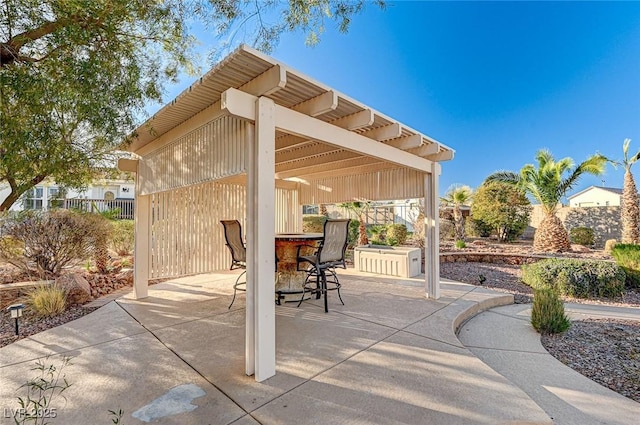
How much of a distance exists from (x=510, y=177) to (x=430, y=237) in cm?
1004

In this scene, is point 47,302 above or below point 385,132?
below

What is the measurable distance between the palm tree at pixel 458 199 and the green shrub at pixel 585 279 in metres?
6.40

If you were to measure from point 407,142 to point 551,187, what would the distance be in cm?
937

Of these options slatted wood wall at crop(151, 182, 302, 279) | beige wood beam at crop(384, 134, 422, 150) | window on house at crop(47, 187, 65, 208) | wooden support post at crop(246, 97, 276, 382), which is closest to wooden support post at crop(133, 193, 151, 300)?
slatted wood wall at crop(151, 182, 302, 279)

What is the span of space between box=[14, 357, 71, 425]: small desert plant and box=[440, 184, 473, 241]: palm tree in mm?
12848

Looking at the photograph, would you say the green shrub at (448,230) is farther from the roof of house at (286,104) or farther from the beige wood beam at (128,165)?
the beige wood beam at (128,165)

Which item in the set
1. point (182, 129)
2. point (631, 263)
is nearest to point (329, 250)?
point (182, 129)

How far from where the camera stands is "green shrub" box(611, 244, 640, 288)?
20.5ft

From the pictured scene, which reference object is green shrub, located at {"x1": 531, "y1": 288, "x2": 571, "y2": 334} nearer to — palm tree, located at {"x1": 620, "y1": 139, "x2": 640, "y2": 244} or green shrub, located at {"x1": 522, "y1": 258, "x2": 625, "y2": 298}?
green shrub, located at {"x1": 522, "y1": 258, "x2": 625, "y2": 298}

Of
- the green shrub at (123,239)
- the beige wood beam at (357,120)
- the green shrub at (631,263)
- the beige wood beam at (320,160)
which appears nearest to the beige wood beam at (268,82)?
the beige wood beam at (357,120)

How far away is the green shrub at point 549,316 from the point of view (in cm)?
371

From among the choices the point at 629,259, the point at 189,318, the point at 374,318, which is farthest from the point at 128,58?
the point at 629,259

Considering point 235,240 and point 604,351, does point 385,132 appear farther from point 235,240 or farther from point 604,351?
point 604,351

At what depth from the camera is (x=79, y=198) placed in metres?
6.59
